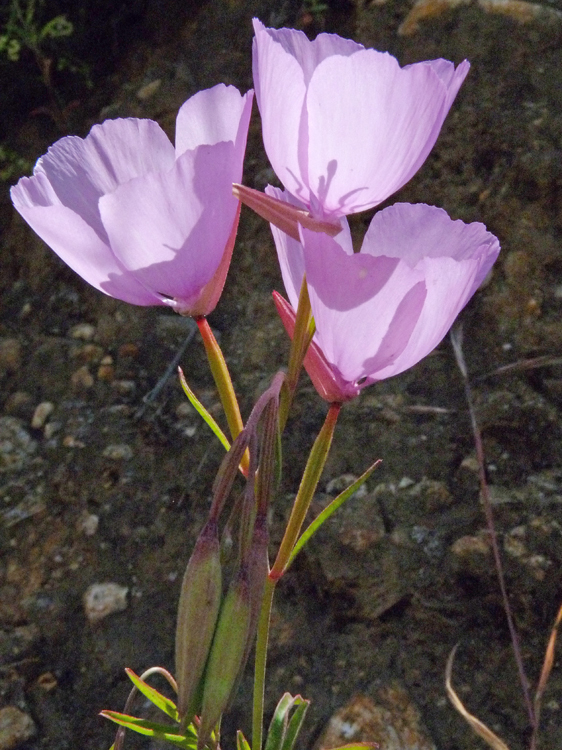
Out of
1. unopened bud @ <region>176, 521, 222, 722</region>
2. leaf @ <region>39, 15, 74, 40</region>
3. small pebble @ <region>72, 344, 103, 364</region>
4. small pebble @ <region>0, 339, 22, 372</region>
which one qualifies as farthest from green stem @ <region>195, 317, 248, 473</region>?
leaf @ <region>39, 15, 74, 40</region>

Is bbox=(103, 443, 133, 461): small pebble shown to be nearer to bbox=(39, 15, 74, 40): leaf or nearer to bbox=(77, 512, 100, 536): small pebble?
bbox=(77, 512, 100, 536): small pebble

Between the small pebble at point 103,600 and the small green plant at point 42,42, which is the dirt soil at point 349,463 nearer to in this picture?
the small pebble at point 103,600

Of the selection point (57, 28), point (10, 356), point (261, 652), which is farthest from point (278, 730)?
point (57, 28)

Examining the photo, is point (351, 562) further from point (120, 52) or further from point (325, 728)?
point (120, 52)

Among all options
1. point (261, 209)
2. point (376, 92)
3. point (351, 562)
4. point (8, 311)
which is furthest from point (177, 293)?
point (8, 311)

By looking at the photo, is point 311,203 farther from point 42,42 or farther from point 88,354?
point 42,42

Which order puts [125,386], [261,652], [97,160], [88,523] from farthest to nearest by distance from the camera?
[125,386] → [88,523] → [261,652] → [97,160]
